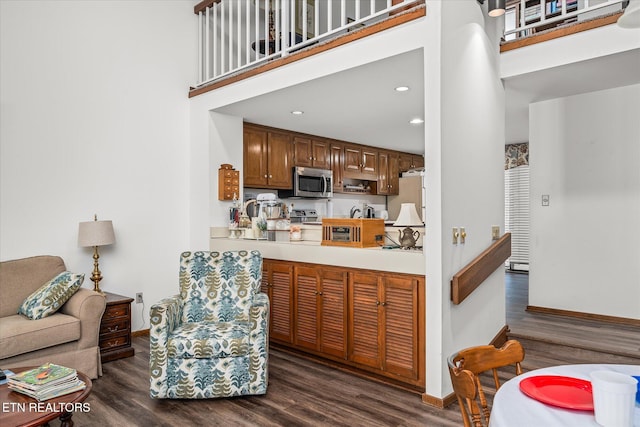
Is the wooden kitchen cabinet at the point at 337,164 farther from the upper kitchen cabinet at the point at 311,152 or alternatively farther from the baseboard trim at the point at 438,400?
the baseboard trim at the point at 438,400

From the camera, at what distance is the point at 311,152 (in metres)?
Result: 6.03

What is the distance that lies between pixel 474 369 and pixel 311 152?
478 cm

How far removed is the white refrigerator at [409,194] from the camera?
6.59 meters

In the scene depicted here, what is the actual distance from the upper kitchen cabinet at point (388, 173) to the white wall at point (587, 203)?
8.98 feet

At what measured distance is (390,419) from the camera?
265 cm

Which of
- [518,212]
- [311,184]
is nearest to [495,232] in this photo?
[311,184]

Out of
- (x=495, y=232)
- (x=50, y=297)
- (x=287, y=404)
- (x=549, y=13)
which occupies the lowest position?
(x=287, y=404)

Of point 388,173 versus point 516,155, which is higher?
point 516,155

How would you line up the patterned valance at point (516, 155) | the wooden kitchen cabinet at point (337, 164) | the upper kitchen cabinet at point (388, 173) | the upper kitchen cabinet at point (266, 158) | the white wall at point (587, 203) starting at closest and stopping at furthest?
the white wall at point (587, 203), the upper kitchen cabinet at point (266, 158), the wooden kitchen cabinet at point (337, 164), the upper kitchen cabinet at point (388, 173), the patterned valance at point (516, 155)

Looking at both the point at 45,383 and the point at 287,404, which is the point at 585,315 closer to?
the point at 287,404

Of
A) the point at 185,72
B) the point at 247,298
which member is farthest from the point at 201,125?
the point at 247,298

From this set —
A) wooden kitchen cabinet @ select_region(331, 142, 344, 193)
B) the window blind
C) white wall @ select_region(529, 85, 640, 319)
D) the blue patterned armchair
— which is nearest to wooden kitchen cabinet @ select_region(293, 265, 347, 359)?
the blue patterned armchair

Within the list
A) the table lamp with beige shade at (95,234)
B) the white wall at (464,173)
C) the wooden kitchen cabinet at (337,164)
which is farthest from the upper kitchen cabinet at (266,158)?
the white wall at (464,173)

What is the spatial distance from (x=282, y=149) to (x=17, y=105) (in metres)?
2.85
